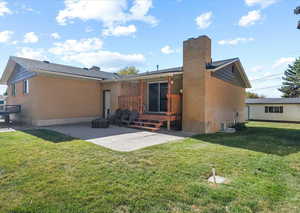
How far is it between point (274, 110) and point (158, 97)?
1557cm

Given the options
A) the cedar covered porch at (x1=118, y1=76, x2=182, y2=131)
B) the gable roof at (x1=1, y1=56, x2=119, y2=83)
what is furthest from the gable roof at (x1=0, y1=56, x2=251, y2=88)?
the cedar covered porch at (x1=118, y1=76, x2=182, y2=131)

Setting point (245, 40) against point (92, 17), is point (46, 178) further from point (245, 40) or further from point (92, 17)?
point (245, 40)

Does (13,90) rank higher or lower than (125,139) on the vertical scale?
higher

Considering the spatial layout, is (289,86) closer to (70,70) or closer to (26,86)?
(70,70)

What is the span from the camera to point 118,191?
2.50m

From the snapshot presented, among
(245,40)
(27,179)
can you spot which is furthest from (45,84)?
(245,40)

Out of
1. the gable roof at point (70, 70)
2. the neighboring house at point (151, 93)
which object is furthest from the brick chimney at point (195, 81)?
the gable roof at point (70, 70)

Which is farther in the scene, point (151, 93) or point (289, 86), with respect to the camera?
point (289, 86)

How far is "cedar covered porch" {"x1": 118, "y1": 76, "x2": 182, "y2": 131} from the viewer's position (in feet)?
28.3

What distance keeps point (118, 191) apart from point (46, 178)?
135 centimetres

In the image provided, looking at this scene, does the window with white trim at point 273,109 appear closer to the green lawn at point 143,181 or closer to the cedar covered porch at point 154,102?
the cedar covered porch at point 154,102

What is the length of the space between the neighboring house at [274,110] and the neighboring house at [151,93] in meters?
8.72

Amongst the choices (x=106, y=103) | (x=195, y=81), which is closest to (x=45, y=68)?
(x=106, y=103)

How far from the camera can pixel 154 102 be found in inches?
409
